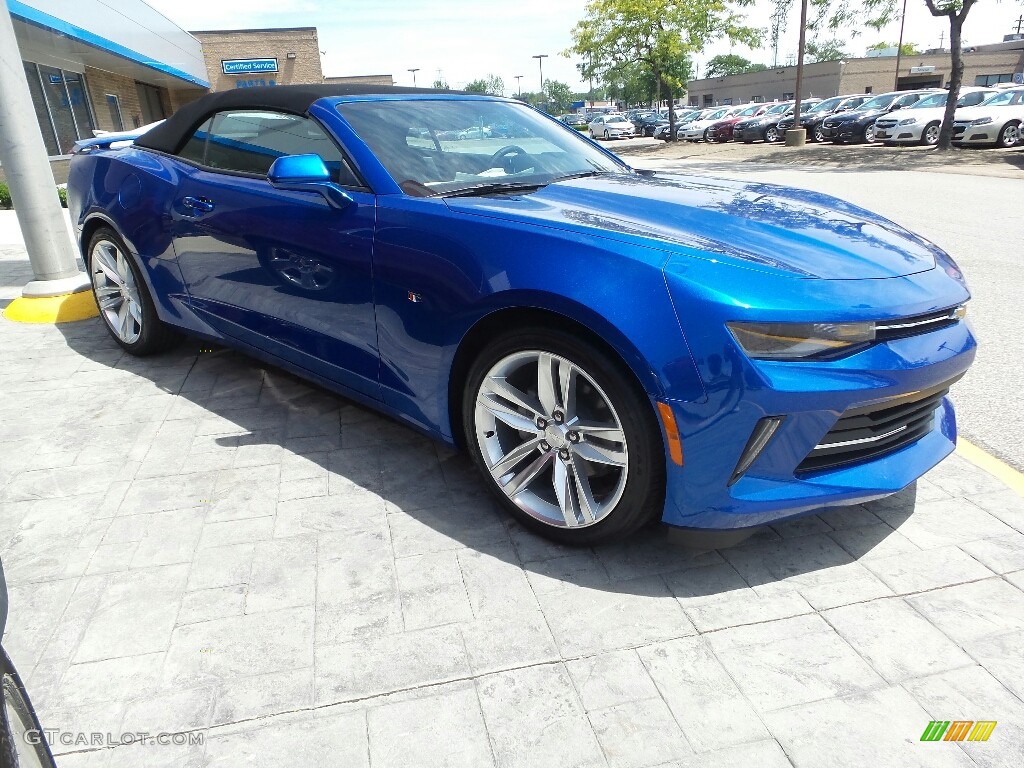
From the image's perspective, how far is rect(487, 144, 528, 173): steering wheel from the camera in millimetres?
3229

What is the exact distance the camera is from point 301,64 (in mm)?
40594

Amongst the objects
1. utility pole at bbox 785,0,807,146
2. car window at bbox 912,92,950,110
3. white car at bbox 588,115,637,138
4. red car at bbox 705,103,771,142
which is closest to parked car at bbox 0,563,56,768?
car window at bbox 912,92,950,110

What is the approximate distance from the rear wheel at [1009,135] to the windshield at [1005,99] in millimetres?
1128

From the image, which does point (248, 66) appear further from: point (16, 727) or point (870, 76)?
point (870, 76)

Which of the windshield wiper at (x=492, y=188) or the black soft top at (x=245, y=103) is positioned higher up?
the black soft top at (x=245, y=103)

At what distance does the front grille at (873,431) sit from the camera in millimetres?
2148

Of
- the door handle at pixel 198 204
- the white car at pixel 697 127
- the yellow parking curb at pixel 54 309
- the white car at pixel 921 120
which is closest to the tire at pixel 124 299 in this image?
the door handle at pixel 198 204

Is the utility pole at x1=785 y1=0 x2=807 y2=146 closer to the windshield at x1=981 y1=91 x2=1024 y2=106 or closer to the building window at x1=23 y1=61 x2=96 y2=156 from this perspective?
the windshield at x1=981 y1=91 x2=1024 y2=106

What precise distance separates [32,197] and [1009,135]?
22.0 meters

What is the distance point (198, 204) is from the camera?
11.8 feet

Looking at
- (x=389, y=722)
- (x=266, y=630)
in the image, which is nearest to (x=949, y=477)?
(x=389, y=722)

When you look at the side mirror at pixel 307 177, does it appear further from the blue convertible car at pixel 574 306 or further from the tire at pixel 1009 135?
the tire at pixel 1009 135

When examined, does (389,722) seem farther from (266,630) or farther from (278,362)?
(278,362)

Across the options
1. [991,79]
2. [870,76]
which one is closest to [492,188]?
[870,76]
